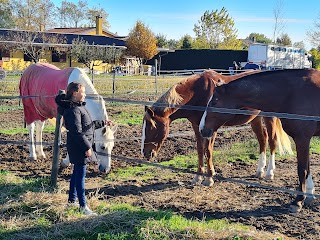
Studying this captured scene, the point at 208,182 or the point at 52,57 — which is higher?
the point at 52,57

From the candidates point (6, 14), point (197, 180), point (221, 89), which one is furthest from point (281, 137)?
point (6, 14)

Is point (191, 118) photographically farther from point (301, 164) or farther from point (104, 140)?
point (301, 164)

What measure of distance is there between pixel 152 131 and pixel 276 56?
39269 millimetres

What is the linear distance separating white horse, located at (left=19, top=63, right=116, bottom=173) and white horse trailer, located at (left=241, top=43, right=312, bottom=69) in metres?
30.5

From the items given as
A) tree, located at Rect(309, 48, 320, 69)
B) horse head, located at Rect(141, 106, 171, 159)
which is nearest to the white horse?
horse head, located at Rect(141, 106, 171, 159)

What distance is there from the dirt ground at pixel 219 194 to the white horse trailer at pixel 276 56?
30.5m

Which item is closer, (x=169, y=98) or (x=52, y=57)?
(x=169, y=98)

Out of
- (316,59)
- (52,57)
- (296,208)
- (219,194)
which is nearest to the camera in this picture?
(296,208)

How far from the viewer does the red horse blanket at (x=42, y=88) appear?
6959mm

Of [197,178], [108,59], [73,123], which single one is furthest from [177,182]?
[108,59]

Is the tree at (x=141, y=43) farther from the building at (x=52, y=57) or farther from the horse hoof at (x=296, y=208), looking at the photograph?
the horse hoof at (x=296, y=208)

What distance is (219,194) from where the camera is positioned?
5762 millimetres

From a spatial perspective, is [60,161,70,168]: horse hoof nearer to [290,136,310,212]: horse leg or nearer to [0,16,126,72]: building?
[290,136,310,212]: horse leg

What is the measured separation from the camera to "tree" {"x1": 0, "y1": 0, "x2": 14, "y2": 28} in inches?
1924
